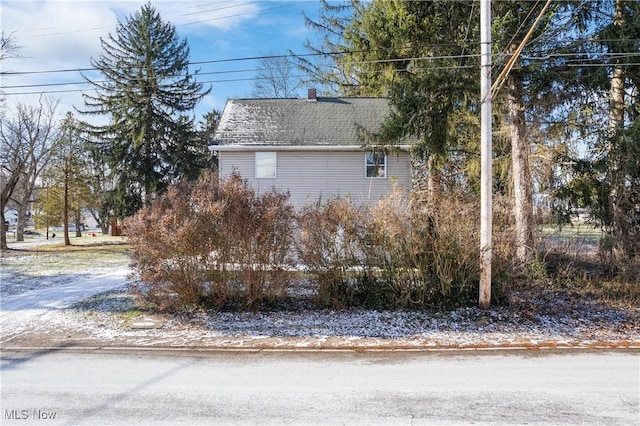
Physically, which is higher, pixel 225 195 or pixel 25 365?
pixel 225 195

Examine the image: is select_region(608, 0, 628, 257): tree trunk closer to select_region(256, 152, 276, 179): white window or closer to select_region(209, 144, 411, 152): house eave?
select_region(209, 144, 411, 152): house eave

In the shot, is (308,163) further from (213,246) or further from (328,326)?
(328,326)

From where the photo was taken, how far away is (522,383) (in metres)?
4.20

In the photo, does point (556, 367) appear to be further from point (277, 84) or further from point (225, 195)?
point (277, 84)

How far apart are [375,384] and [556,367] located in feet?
7.66

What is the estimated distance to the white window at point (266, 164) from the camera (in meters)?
15.0

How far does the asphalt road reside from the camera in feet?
11.5

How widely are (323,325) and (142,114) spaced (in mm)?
21948

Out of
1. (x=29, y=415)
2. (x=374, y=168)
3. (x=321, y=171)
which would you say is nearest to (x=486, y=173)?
(x=29, y=415)

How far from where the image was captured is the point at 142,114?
23562 mm

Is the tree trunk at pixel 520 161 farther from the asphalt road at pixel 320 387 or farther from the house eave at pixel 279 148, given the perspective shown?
the house eave at pixel 279 148

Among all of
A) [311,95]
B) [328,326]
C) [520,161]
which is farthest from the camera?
[311,95]

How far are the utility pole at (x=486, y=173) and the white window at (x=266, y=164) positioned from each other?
9.32m

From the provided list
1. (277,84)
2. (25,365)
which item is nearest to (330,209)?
(25,365)
